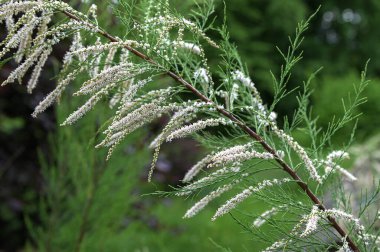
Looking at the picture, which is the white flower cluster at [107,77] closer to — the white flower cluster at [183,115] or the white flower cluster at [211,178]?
the white flower cluster at [183,115]

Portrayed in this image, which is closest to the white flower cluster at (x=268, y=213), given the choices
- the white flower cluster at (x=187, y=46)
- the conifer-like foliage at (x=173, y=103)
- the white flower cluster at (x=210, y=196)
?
the conifer-like foliage at (x=173, y=103)

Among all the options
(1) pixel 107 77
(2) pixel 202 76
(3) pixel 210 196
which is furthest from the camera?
(2) pixel 202 76

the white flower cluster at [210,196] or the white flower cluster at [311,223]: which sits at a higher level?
the white flower cluster at [311,223]

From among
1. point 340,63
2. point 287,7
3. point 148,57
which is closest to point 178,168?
point 148,57

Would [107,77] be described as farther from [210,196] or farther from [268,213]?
[268,213]

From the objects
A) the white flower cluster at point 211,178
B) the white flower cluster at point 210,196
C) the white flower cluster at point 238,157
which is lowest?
the white flower cluster at point 210,196

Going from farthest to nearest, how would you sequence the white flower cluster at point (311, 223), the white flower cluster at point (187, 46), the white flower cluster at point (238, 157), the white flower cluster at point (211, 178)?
the white flower cluster at point (187, 46) → the white flower cluster at point (211, 178) → the white flower cluster at point (238, 157) → the white flower cluster at point (311, 223)

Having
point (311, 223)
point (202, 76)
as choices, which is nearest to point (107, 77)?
point (202, 76)

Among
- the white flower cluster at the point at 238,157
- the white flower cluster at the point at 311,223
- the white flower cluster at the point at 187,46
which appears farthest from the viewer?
the white flower cluster at the point at 187,46

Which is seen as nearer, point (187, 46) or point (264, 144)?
point (264, 144)

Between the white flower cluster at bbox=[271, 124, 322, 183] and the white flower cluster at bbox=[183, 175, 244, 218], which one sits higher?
the white flower cluster at bbox=[271, 124, 322, 183]

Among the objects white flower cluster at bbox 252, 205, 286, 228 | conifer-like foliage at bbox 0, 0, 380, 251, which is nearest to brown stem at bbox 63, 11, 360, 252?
conifer-like foliage at bbox 0, 0, 380, 251

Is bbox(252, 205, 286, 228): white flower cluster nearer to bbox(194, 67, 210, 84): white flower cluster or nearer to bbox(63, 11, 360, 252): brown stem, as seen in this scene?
bbox(63, 11, 360, 252): brown stem

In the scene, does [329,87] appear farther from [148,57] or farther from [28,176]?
[148,57]
